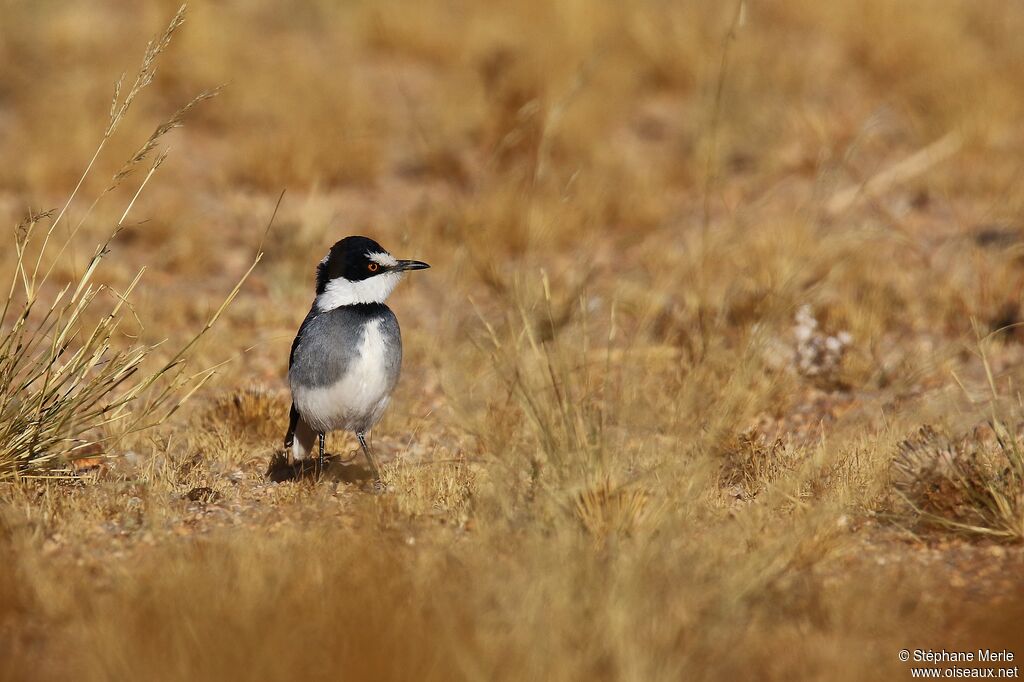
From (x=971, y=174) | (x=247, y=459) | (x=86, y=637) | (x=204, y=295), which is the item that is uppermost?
(x=971, y=174)

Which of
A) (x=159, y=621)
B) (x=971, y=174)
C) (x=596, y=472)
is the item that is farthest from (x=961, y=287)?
(x=159, y=621)

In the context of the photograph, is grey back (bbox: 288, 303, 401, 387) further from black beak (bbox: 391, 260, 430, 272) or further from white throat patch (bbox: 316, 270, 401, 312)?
black beak (bbox: 391, 260, 430, 272)

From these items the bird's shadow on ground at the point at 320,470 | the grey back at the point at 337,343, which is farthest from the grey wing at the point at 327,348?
the bird's shadow on ground at the point at 320,470

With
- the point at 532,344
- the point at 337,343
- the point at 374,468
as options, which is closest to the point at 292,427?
the point at 374,468

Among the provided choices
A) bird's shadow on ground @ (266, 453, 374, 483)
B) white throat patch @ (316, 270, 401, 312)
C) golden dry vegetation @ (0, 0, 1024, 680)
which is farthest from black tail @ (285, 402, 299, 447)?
white throat patch @ (316, 270, 401, 312)

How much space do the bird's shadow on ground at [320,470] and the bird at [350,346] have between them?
0.08 meters

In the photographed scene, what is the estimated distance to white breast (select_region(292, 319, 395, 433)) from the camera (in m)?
5.00

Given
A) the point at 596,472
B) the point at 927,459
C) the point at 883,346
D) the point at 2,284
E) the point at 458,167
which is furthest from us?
the point at 458,167

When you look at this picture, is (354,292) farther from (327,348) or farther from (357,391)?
(357,391)

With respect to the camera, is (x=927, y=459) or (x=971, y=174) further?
(x=971, y=174)

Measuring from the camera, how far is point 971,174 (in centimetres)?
954

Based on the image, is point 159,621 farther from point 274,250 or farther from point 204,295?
point 274,250

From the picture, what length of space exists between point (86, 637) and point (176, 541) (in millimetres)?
788

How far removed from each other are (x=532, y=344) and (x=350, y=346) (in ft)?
3.70
